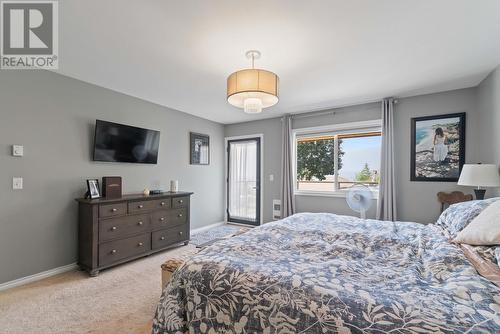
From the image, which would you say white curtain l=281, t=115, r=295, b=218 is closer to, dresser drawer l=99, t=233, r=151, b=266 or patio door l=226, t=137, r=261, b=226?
patio door l=226, t=137, r=261, b=226

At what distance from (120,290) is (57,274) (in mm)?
1033

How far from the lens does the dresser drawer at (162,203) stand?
11.3 ft

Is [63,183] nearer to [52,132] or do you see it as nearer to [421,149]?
[52,132]

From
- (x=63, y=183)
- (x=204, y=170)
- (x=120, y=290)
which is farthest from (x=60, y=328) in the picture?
(x=204, y=170)

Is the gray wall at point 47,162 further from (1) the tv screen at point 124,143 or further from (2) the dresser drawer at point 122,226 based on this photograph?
(2) the dresser drawer at point 122,226

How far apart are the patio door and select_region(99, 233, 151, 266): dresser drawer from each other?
2.39 m

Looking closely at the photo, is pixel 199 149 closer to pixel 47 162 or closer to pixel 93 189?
pixel 93 189

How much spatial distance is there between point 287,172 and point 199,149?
191cm

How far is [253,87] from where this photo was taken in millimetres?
1934

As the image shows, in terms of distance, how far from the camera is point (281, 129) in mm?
4750

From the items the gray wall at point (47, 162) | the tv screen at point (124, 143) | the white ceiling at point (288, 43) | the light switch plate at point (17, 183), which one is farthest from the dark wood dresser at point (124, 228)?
the white ceiling at point (288, 43)

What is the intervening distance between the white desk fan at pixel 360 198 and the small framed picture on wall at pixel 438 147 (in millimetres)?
909

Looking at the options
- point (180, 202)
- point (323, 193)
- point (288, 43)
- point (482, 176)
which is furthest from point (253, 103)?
point (323, 193)

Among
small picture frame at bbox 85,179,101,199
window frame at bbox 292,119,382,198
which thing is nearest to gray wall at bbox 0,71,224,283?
small picture frame at bbox 85,179,101,199
